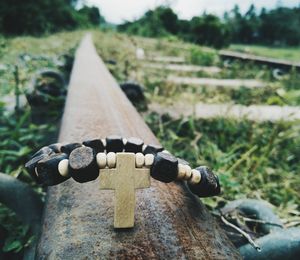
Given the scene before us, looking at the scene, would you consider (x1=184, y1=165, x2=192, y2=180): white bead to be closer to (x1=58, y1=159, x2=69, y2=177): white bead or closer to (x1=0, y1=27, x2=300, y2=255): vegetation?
(x1=58, y1=159, x2=69, y2=177): white bead

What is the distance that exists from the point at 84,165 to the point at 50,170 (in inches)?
4.0

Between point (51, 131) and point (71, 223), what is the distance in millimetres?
1762

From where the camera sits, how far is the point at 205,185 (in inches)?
33.4

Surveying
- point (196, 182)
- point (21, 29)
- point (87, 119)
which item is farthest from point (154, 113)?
point (21, 29)

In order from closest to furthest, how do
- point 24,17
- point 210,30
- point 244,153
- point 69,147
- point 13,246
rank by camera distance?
point 69,147 → point 13,246 → point 244,153 → point 210,30 → point 24,17

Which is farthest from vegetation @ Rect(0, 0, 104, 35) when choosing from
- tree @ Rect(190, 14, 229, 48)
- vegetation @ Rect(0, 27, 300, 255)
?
vegetation @ Rect(0, 27, 300, 255)

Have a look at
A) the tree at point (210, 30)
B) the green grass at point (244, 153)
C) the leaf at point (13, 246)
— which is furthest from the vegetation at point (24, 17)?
the leaf at point (13, 246)

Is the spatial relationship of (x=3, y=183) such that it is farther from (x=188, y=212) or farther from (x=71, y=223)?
(x=188, y=212)

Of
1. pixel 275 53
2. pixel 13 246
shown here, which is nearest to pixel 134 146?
pixel 13 246

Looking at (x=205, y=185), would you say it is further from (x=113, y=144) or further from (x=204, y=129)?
(x=204, y=129)

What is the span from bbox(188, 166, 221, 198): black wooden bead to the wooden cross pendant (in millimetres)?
170

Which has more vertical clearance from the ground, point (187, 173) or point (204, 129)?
point (187, 173)

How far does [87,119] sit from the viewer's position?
1363 mm

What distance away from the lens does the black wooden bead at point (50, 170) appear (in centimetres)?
80
